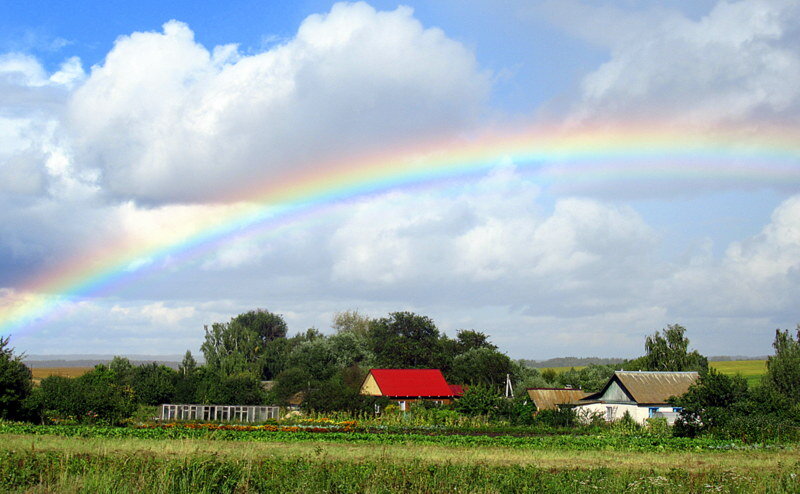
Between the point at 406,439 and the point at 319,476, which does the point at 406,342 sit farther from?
the point at 319,476

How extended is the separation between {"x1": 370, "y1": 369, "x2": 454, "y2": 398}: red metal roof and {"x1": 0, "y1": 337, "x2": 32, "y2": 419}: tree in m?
45.6

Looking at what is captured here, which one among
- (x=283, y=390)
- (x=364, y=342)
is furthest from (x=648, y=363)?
(x=283, y=390)

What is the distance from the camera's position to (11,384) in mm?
44125

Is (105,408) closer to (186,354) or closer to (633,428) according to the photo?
(633,428)

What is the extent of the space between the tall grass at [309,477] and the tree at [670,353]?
9479cm

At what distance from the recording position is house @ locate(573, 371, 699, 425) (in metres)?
66.9

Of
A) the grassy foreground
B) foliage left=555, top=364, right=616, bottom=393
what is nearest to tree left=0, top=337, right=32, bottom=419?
the grassy foreground

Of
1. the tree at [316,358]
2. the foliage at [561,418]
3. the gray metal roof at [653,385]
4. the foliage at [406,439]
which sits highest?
the tree at [316,358]

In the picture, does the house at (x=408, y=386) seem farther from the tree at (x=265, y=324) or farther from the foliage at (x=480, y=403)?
the tree at (x=265, y=324)

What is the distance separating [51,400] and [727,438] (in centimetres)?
4077

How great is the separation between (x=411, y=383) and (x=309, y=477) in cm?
7136

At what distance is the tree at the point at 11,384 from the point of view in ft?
142

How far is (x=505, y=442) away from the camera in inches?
1505

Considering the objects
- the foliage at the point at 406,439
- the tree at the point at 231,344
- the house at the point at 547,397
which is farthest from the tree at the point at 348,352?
the foliage at the point at 406,439
